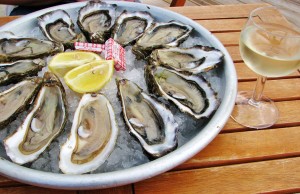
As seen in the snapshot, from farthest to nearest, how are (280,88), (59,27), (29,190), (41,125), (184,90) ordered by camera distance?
(59,27)
(280,88)
(184,90)
(41,125)
(29,190)

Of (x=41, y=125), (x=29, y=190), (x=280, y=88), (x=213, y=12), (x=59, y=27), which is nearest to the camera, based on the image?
(x=29, y=190)

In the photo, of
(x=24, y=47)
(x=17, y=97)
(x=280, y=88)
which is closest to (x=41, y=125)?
(x=17, y=97)

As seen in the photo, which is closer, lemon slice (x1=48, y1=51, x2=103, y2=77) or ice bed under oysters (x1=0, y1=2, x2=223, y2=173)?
ice bed under oysters (x1=0, y1=2, x2=223, y2=173)

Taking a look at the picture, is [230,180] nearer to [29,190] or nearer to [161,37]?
[29,190]

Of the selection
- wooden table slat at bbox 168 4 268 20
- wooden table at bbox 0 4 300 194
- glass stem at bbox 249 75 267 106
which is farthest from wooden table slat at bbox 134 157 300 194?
wooden table slat at bbox 168 4 268 20

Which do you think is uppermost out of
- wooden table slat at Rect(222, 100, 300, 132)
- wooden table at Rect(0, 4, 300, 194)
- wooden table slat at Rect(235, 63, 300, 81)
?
wooden table slat at Rect(235, 63, 300, 81)

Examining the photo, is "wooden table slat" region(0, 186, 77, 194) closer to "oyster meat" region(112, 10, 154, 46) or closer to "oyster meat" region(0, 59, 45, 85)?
"oyster meat" region(0, 59, 45, 85)

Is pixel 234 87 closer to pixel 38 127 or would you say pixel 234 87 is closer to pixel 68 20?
pixel 38 127
